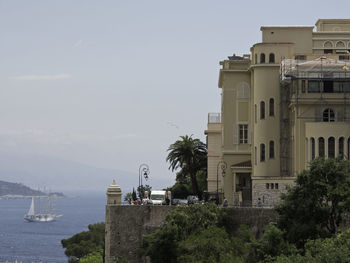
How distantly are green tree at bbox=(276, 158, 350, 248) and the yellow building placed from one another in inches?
404

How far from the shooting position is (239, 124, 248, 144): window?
7300cm

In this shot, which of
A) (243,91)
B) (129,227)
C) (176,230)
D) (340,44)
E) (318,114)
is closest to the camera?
(176,230)

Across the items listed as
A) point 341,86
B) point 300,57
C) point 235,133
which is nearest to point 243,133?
point 235,133

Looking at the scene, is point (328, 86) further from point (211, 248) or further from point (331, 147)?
point (211, 248)

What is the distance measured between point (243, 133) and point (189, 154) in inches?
718

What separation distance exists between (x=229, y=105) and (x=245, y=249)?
20.0 meters

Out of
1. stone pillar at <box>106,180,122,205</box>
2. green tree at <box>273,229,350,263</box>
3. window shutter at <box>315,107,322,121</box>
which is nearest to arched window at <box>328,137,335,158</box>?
window shutter at <box>315,107,322,121</box>

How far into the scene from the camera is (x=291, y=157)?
68188 mm

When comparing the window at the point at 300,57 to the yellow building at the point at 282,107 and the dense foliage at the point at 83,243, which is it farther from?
the dense foliage at the point at 83,243

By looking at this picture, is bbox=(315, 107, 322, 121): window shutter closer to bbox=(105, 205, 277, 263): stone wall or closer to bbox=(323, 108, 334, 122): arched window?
bbox=(323, 108, 334, 122): arched window

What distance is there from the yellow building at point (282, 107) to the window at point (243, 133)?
0.08 m

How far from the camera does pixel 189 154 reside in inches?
3575

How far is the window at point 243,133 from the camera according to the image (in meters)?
73.0

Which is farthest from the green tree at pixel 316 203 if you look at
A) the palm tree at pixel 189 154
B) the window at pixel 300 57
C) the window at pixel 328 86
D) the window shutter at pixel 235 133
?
the palm tree at pixel 189 154
